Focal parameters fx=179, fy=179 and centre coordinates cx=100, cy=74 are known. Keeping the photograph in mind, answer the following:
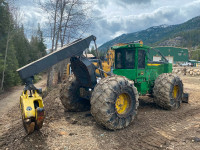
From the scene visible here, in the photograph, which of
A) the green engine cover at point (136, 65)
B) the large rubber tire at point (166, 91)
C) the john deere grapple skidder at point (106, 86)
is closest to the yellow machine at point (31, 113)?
the john deere grapple skidder at point (106, 86)

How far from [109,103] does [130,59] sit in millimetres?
2566

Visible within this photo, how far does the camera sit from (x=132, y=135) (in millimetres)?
4492

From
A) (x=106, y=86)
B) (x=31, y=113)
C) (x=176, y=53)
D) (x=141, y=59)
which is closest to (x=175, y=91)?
(x=141, y=59)

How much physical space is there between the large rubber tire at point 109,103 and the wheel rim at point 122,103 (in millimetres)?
208

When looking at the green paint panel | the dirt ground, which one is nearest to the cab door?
the dirt ground

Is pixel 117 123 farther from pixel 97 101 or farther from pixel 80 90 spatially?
pixel 80 90

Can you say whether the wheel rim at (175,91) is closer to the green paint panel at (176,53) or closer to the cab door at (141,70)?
the cab door at (141,70)

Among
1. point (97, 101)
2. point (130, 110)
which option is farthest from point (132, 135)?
point (97, 101)

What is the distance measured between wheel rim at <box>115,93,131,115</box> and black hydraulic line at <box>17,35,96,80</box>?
5.59 feet

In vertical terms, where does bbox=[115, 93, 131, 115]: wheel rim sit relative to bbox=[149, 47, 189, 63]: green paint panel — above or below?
below

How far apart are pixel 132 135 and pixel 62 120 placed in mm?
2298

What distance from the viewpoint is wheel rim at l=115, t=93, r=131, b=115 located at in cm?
503

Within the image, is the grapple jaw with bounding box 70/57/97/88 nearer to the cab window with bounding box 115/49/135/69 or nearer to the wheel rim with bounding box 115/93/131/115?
the wheel rim with bounding box 115/93/131/115

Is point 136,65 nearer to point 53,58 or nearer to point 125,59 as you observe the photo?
point 125,59
